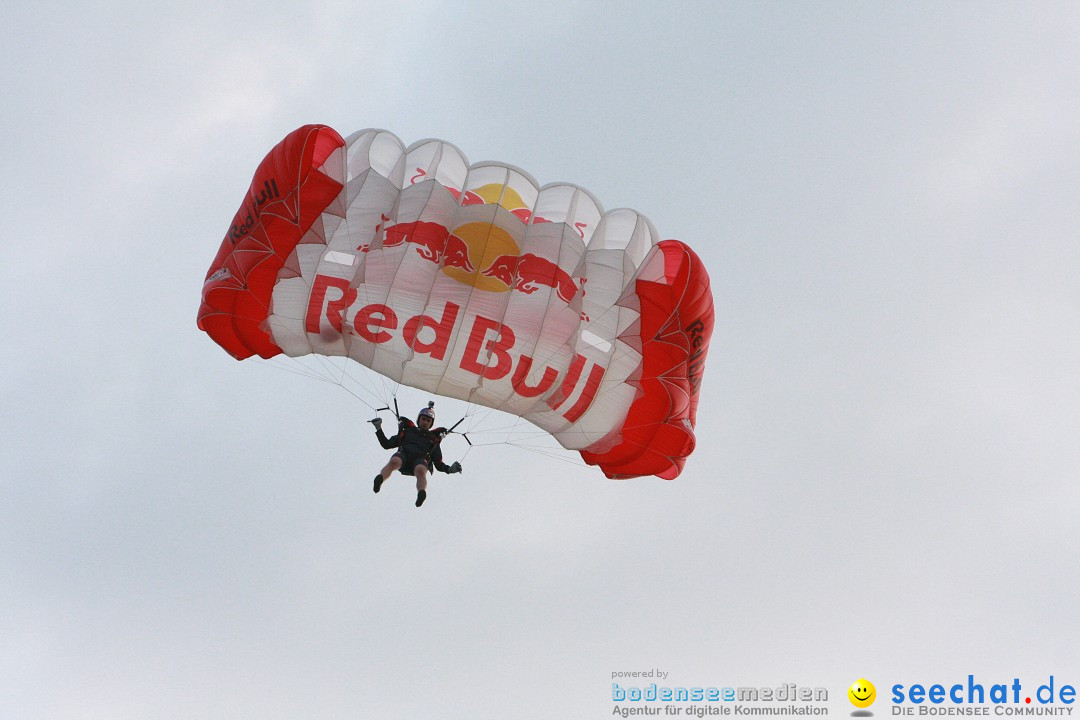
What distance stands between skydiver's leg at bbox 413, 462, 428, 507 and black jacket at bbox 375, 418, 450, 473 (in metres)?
0.22

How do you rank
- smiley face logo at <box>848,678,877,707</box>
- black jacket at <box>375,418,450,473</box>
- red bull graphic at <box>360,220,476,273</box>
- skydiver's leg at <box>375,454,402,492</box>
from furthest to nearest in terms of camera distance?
smiley face logo at <box>848,678,877,707</box>, black jacket at <box>375,418,450,473</box>, red bull graphic at <box>360,220,476,273</box>, skydiver's leg at <box>375,454,402,492</box>

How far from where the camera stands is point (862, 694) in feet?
68.6

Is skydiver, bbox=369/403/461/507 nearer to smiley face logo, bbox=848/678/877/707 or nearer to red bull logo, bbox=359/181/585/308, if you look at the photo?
red bull logo, bbox=359/181/585/308

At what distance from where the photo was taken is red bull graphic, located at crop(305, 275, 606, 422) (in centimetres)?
1661

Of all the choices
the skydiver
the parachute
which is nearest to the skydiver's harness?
the skydiver

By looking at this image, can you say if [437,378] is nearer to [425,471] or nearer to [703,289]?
[425,471]

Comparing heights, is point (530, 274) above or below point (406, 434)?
above

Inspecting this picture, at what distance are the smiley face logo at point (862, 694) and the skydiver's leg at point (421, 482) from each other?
9726mm

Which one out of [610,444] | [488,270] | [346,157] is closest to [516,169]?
[488,270]

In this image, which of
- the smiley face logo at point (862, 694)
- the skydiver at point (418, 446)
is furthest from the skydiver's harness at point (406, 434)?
the smiley face logo at point (862, 694)

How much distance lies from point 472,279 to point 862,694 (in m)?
11.2

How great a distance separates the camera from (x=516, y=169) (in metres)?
16.5

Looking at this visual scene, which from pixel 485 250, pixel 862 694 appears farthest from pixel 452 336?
pixel 862 694

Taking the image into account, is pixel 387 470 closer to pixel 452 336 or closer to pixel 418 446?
pixel 418 446
